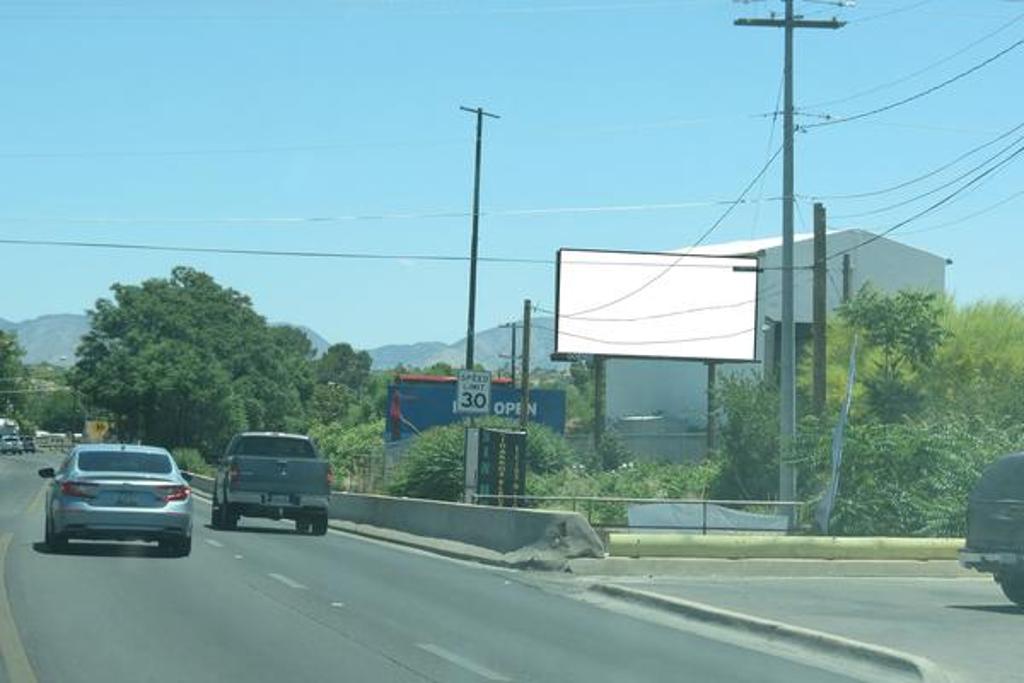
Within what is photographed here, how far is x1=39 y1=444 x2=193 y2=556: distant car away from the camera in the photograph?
851 inches

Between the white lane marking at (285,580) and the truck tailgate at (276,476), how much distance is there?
1016 centimetres

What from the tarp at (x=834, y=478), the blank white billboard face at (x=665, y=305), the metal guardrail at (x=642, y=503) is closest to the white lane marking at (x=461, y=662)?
the metal guardrail at (x=642, y=503)

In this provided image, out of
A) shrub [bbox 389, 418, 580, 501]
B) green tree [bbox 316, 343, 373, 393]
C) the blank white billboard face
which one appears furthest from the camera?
green tree [bbox 316, 343, 373, 393]

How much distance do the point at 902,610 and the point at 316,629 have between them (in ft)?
26.0

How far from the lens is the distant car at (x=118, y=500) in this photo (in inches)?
851

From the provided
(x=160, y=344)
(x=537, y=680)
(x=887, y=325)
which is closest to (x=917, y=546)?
(x=537, y=680)

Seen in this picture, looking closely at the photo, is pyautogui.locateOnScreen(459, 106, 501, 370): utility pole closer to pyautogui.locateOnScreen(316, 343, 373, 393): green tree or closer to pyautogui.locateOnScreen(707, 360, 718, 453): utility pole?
pyautogui.locateOnScreen(707, 360, 718, 453): utility pole

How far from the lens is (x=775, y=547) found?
960 inches

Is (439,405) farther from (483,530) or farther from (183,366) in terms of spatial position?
(483,530)

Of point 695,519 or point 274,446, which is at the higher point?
point 274,446

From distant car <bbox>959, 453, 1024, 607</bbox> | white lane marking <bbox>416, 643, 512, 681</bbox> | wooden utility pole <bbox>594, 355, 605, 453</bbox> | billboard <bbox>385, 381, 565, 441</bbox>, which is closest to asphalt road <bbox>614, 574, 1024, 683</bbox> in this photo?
distant car <bbox>959, 453, 1024, 607</bbox>

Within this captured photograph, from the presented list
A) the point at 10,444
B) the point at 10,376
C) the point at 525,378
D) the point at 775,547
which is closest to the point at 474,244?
the point at 525,378

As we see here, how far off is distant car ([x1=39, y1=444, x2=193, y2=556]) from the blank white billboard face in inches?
1390

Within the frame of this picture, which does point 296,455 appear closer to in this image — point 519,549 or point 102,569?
point 519,549
